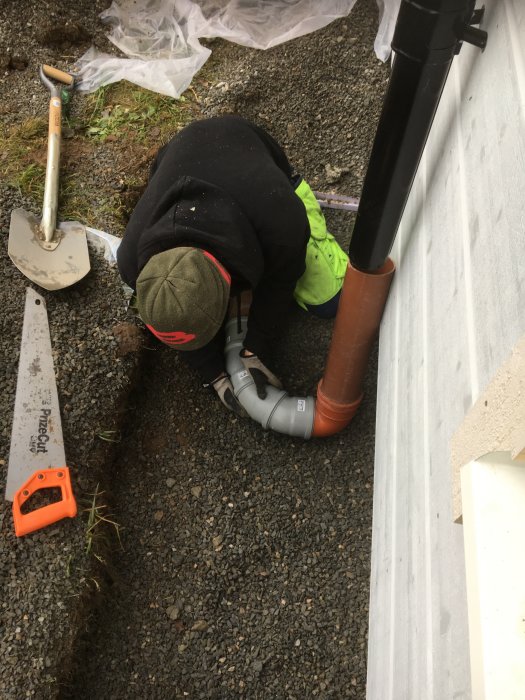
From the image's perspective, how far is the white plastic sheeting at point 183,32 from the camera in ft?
9.37

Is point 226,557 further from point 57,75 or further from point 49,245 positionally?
point 57,75

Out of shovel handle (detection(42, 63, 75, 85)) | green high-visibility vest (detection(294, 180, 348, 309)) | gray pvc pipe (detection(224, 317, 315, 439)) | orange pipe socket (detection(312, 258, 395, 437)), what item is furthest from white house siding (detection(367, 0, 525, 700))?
shovel handle (detection(42, 63, 75, 85))

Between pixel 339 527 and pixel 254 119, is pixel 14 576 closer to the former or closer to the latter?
pixel 339 527

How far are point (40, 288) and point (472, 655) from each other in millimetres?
2109

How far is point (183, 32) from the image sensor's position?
9.66 ft

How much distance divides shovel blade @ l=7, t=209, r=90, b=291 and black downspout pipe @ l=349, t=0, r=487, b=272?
4.16 feet

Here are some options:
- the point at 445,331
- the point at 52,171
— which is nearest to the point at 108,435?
the point at 52,171

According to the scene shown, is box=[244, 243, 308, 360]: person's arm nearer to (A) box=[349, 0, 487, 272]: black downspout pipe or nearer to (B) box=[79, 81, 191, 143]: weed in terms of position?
(A) box=[349, 0, 487, 272]: black downspout pipe

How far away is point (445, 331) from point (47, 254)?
68.9 inches

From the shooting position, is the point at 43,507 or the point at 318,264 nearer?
the point at 43,507

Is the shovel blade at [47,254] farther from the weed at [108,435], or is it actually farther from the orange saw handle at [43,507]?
the orange saw handle at [43,507]

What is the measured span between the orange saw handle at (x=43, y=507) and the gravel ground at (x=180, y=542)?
0.16 ft

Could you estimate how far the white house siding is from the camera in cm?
91

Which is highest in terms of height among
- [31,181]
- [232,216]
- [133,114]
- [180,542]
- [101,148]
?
[232,216]
